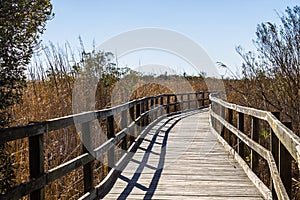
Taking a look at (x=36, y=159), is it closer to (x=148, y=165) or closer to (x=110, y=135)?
(x=110, y=135)

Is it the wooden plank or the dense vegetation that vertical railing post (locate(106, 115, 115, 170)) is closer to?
the dense vegetation

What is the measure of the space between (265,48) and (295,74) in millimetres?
844

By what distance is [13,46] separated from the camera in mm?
3566

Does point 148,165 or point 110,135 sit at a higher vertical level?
point 110,135

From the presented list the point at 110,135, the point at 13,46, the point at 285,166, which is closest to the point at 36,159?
the point at 13,46

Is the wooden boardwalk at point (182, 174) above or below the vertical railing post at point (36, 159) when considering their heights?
below

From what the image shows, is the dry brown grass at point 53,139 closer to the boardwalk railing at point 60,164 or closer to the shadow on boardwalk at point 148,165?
the boardwalk railing at point 60,164

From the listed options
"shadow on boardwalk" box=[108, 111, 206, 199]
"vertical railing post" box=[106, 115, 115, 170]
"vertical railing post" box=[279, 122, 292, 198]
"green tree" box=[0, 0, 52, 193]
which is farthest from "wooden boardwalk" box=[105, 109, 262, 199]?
"green tree" box=[0, 0, 52, 193]

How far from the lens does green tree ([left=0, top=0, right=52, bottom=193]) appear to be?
3.31 m

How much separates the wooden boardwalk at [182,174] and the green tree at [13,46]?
1.51 metres

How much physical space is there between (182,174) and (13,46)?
118 inches

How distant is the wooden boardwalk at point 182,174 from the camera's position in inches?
182

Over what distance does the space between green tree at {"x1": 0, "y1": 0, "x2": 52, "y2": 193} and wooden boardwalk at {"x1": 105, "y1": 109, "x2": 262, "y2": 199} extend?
1.51m

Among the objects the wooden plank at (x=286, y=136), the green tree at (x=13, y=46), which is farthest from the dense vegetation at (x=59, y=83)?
the wooden plank at (x=286, y=136)
